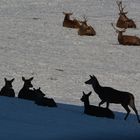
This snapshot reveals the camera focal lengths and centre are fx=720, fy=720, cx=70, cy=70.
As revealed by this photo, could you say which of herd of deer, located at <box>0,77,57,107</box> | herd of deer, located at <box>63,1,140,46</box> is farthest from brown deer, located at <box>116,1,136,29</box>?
herd of deer, located at <box>0,77,57,107</box>

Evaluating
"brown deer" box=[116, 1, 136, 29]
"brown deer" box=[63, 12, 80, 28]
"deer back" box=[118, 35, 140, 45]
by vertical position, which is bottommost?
"deer back" box=[118, 35, 140, 45]

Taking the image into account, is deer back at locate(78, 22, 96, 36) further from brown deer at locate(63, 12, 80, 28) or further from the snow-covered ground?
brown deer at locate(63, 12, 80, 28)

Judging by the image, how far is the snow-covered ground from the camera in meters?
9.67

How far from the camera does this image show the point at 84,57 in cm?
2312

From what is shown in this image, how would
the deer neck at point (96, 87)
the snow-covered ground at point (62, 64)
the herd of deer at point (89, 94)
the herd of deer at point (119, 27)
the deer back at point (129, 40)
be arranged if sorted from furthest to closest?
1. the herd of deer at point (119, 27)
2. the deer back at point (129, 40)
3. the deer neck at point (96, 87)
4. the herd of deer at point (89, 94)
5. the snow-covered ground at point (62, 64)

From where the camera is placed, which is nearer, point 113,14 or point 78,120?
point 78,120

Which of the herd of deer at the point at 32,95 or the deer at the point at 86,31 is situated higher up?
the deer at the point at 86,31

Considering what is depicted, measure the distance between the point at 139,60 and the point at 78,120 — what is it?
41.2 feet

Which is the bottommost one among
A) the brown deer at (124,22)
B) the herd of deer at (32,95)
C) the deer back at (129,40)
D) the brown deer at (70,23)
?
the herd of deer at (32,95)

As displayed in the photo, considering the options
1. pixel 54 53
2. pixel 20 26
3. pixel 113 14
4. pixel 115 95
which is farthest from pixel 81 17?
pixel 115 95

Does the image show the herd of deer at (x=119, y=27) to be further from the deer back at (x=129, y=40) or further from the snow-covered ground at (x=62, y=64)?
the snow-covered ground at (x=62, y=64)

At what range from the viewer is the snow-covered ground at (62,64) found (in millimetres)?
9672

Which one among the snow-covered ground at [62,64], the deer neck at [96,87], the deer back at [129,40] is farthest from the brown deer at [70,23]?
the deer neck at [96,87]

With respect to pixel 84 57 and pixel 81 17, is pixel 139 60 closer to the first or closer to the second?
pixel 84 57
